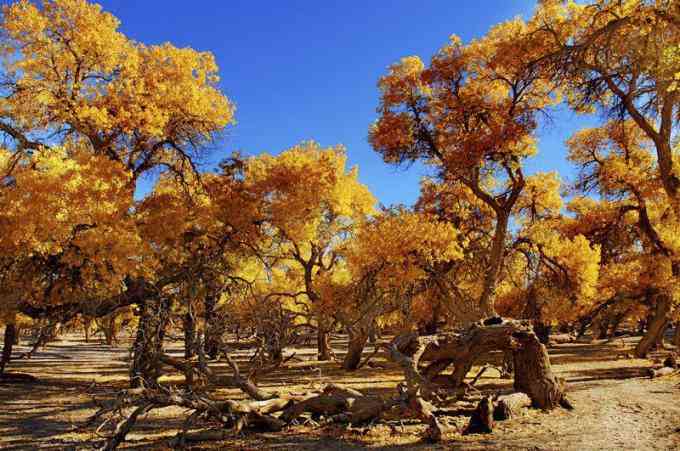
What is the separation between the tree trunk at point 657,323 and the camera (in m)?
21.5

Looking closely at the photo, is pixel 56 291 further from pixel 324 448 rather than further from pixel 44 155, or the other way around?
pixel 324 448

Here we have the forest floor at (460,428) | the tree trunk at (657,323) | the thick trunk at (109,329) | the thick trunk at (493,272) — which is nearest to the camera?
the forest floor at (460,428)

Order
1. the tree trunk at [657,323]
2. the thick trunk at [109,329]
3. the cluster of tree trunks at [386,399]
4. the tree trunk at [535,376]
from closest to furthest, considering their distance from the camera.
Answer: the cluster of tree trunks at [386,399] < the tree trunk at [535,376] < the thick trunk at [109,329] < the tree trunk at [657,323]

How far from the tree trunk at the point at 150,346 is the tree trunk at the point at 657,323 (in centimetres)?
2135

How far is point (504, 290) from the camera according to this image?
1225 inches

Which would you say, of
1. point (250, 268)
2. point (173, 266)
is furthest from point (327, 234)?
point (173, 266)

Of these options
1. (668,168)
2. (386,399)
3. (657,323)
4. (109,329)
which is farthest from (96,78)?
(657,323)

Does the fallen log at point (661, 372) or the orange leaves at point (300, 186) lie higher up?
the orange leaves at point (300, 186)

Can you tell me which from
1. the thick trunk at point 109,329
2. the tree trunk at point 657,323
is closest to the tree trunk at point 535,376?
the thick trunk at point 109,329

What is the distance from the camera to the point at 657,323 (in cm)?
2209

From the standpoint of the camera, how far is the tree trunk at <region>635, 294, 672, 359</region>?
70.5ft

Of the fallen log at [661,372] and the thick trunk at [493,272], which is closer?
the fallen log at [661,372]

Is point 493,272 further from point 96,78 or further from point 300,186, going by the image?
point 96,78

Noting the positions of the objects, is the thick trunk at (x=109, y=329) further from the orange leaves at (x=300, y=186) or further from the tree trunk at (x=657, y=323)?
the tree trunk at (x=657, y=323)
